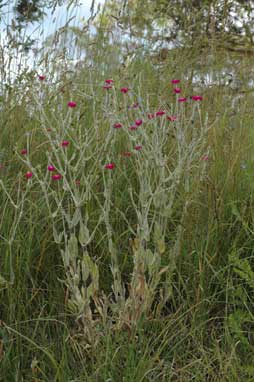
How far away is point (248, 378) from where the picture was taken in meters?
1.96

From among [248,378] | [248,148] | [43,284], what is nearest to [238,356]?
[248,378]

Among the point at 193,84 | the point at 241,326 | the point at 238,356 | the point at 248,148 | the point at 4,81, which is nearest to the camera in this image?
the point at 238,356

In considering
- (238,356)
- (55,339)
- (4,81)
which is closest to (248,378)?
(238,356)

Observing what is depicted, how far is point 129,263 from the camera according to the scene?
2404 mm

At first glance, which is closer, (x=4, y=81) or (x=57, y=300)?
(x=57, y=300)

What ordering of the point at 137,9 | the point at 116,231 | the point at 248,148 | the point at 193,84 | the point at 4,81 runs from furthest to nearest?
the point at 137,9, the point at 193,84, the point at 4,81, the point at 248,148, the point at 116,231

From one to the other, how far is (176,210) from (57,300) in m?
0.63

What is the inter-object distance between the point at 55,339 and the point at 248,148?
4.38 ft

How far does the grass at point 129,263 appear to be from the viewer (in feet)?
6.40

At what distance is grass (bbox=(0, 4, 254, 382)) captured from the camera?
1.95 m

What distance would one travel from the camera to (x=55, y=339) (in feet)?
7.04

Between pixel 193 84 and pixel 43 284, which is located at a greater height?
pixel 193 84

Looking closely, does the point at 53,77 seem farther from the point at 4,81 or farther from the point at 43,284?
the point at 43,284

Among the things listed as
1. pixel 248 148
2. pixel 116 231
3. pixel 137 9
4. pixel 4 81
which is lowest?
pixel 116 231
